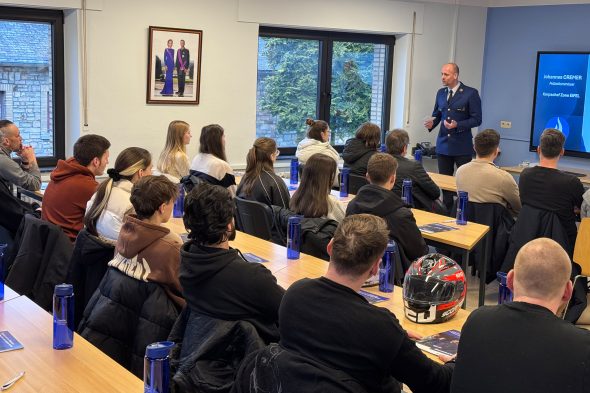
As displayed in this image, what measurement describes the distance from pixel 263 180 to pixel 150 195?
2008 millimetres

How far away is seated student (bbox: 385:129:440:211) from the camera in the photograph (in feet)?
19.5

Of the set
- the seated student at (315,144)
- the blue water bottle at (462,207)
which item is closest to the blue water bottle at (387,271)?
the blue water bottle at (462,207)

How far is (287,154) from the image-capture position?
876 cm

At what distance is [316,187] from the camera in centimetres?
448

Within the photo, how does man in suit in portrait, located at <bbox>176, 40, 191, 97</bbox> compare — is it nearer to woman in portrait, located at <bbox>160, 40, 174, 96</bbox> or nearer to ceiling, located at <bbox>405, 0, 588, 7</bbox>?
woman in portrait, located at <bbox>160, 40, 174, 96</bbox>

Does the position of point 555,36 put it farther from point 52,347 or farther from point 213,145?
point 52,347

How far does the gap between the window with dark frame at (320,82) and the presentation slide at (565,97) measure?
1788 mm

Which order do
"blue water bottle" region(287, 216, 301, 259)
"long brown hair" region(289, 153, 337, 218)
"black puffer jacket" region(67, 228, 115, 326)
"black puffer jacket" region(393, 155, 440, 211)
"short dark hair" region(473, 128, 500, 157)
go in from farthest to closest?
"black puffer jacket" region(393, 155, 440, 211), "short dark hair" region(473, 128, 500, 157), "long brown hair" region(289, 153, 337, 218), "blue water bottle" region(287, 216, 301, 259), "black puffer jacket" region(67, 228, 115, 326)

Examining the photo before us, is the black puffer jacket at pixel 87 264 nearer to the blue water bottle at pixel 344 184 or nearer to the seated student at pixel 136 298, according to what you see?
the seated student at pixel 136 298

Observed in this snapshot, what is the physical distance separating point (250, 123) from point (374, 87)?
81.4 inches

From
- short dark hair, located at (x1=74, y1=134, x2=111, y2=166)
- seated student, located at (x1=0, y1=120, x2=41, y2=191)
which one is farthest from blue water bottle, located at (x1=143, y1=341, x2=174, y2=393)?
seated student, located at (x1=0, y1=120, x2=41, y2=191)

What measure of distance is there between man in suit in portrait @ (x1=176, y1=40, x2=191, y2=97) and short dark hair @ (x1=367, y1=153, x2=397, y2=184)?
11.2ft

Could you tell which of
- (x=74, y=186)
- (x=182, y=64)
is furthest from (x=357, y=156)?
(x=74, y=186)

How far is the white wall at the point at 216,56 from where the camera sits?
6.87m
